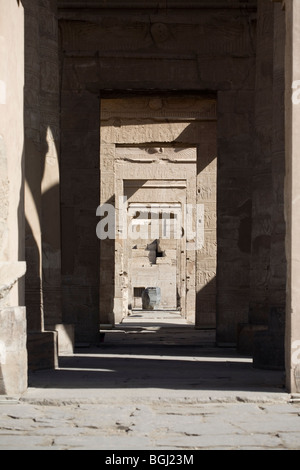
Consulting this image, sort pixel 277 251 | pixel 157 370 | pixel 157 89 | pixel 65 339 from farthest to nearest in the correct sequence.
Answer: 1. pixel 157 89
2. pixel 65 339
3. pixel 277 251
4. pixel 157 370

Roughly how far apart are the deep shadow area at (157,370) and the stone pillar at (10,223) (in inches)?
22.9

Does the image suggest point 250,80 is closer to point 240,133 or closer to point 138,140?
point 240,133

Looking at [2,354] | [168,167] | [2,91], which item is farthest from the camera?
[168,167]

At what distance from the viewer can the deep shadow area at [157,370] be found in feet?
20.3

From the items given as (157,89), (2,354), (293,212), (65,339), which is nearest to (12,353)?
(2,354)

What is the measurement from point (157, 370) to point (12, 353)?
6.86 ft

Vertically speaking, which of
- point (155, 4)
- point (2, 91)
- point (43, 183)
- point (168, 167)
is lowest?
point (43, 183)

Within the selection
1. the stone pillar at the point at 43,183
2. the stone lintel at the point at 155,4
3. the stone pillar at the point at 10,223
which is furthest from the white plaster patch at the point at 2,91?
the stone lintel at the point at 155,4

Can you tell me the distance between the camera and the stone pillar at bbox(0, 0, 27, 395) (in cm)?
566

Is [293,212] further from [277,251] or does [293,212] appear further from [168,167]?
[168,167]

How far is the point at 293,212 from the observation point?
578cm

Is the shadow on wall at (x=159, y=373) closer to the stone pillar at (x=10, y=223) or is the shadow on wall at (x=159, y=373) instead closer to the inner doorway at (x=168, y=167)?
the stone pillar at (x=10, y=223)

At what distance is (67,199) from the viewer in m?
11.0

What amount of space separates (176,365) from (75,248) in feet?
11.7
